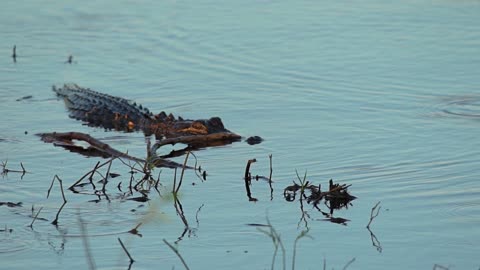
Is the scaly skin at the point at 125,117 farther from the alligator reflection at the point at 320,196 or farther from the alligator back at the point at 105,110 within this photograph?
the alligator reflection at the point at 320,196

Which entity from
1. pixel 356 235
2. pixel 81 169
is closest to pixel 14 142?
pixel 81 169

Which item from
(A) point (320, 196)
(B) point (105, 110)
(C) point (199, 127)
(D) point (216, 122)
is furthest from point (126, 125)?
(A) point (320, 196)

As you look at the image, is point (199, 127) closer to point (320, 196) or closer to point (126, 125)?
point (126, 125)

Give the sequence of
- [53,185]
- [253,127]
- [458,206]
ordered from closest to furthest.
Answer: [458,206] → [53,185] → [253,127]

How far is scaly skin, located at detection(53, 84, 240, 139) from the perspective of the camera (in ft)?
31.8

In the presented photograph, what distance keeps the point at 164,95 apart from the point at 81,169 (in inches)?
116

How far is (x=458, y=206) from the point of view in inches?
278

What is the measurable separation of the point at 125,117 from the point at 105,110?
1.08ft

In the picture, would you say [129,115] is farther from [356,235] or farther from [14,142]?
[356,235]

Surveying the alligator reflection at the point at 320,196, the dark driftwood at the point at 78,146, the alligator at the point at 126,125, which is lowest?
the alligator reflection at the point at 320,196

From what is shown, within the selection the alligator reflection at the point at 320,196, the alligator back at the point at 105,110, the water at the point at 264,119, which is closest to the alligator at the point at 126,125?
the alligator back at the point at 105,110

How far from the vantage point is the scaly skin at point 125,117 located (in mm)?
9703

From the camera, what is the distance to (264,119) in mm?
9961

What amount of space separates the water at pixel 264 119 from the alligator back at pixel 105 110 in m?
0.16
